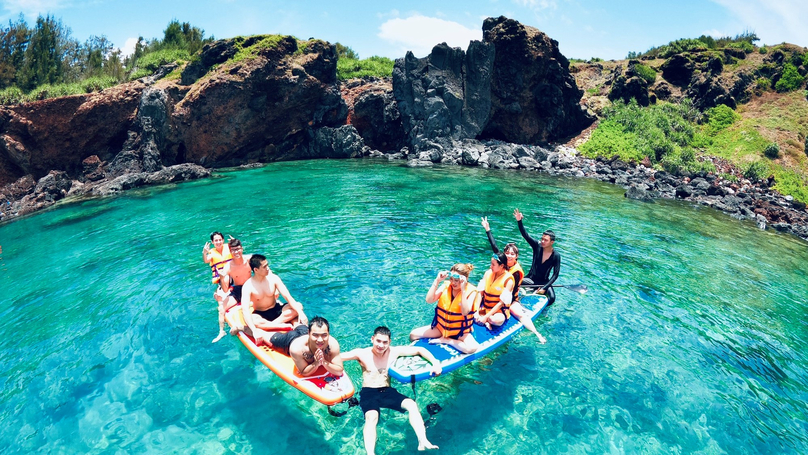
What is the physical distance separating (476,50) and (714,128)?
22.5 metres

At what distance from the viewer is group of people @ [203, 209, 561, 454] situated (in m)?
5.49

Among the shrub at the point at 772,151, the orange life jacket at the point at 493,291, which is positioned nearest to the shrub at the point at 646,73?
the shrub at the point at 772,151

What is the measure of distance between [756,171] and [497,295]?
31.5 meters

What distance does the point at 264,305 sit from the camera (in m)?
7.44

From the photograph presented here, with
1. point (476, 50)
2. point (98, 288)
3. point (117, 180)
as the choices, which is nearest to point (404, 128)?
point (476, 50)

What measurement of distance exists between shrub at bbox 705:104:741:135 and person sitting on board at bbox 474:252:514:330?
39.4m

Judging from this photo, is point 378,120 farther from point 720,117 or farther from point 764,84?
point 764,84

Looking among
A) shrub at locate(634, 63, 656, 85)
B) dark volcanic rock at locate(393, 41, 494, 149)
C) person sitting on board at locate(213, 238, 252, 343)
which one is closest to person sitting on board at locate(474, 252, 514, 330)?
person sitting on board at locate(213, 238, 252, 343)

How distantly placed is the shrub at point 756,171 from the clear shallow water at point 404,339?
14.1m

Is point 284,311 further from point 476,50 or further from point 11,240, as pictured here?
point 476,50

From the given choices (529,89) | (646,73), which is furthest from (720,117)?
(529,89)

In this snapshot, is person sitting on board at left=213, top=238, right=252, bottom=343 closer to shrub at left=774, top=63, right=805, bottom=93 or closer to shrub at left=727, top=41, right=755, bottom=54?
shrub at left=774, top=63, right=805, bottom=93

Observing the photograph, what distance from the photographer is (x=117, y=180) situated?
85.3ft

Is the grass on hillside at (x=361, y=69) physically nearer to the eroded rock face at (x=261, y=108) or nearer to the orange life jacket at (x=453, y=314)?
the eroded rock face at (x=261, y=108)
